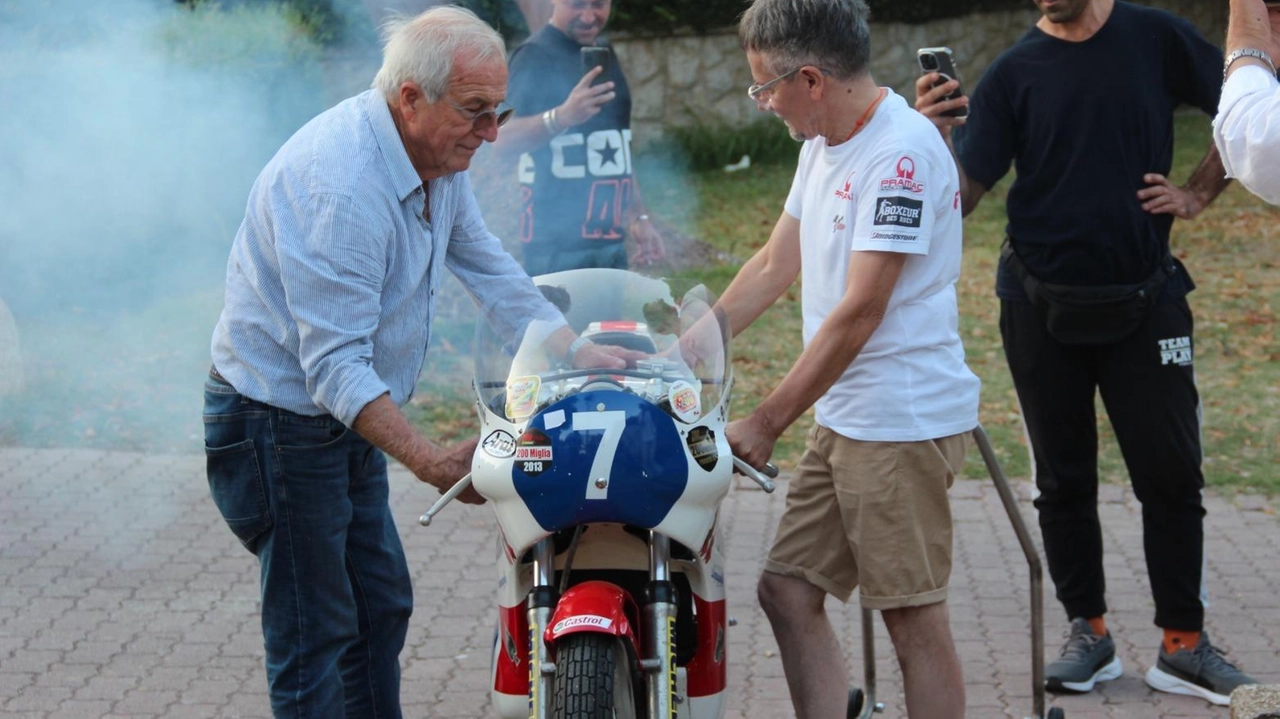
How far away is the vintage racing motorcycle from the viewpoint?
2.67 m

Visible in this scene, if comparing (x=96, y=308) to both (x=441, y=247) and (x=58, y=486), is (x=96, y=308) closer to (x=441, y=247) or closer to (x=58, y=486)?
(x=58, y=486)

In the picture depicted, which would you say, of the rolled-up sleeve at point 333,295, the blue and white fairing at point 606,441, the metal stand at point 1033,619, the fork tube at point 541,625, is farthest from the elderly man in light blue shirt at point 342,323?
the metal stand at point 1033,619

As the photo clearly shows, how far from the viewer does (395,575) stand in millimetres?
3393

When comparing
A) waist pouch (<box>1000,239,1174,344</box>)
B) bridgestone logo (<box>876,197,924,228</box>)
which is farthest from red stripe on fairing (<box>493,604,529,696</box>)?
waist pouch (<box>1000,239,1174,344</box>)

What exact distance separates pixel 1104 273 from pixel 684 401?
168 cm

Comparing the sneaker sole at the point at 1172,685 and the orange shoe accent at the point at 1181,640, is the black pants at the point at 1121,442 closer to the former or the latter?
the orange shoe accent at the point at 1181,640

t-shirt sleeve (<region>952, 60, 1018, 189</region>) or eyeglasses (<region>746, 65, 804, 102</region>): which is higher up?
eyeglasses (<region>746, 65, 804, 102</region>)

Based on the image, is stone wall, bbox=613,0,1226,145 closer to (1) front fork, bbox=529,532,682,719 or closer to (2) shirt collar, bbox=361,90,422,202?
(2) shirt collar, bbox=361,90,422,202

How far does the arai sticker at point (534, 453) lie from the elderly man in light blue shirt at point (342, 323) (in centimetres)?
20

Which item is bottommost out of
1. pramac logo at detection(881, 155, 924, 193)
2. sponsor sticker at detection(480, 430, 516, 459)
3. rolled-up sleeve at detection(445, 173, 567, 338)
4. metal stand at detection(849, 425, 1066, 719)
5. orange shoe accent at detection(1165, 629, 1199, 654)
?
orange shoe accent at detection(1165, 629, 1199, 654)

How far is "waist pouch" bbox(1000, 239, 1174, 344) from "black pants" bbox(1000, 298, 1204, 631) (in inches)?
2.0

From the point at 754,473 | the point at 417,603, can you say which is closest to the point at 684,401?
the point at 754,473

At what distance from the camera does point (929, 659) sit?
10.5 feet

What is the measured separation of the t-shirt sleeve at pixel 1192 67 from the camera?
394 centimetres
